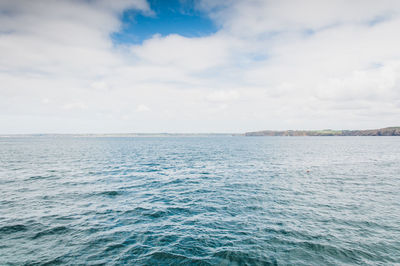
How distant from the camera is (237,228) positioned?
19.0 m

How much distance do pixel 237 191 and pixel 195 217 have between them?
36.8 feet

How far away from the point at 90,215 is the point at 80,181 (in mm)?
18592

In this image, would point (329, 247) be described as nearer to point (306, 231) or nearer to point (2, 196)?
point (306, 231)

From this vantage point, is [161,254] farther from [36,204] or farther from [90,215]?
[36,204]

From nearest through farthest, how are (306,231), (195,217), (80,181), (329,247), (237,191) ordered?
1. (329,247)
2. (306,231)
3. (195,217)
4. (237,191)
5. (80,181)

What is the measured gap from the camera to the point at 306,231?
1859 centimetres

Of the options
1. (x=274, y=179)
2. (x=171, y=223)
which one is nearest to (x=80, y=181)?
(x=171, y=223)

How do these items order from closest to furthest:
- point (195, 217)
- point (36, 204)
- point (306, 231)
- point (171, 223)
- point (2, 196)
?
1. point (306, 231)
2. point (171, 223)
3. point (195, 217)
4. point (36, 204)
5. point (2, 196)

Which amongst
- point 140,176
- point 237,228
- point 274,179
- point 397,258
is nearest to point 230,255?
point 237,228

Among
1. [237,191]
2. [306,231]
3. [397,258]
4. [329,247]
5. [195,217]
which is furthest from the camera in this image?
[237,191]

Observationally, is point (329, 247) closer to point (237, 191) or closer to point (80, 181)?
point (237, 191)

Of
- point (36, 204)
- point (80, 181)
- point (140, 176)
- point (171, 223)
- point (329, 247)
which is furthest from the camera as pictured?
point (140, 176)

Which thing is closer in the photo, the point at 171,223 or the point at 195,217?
the point at 171,223

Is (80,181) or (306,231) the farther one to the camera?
(80,181)
